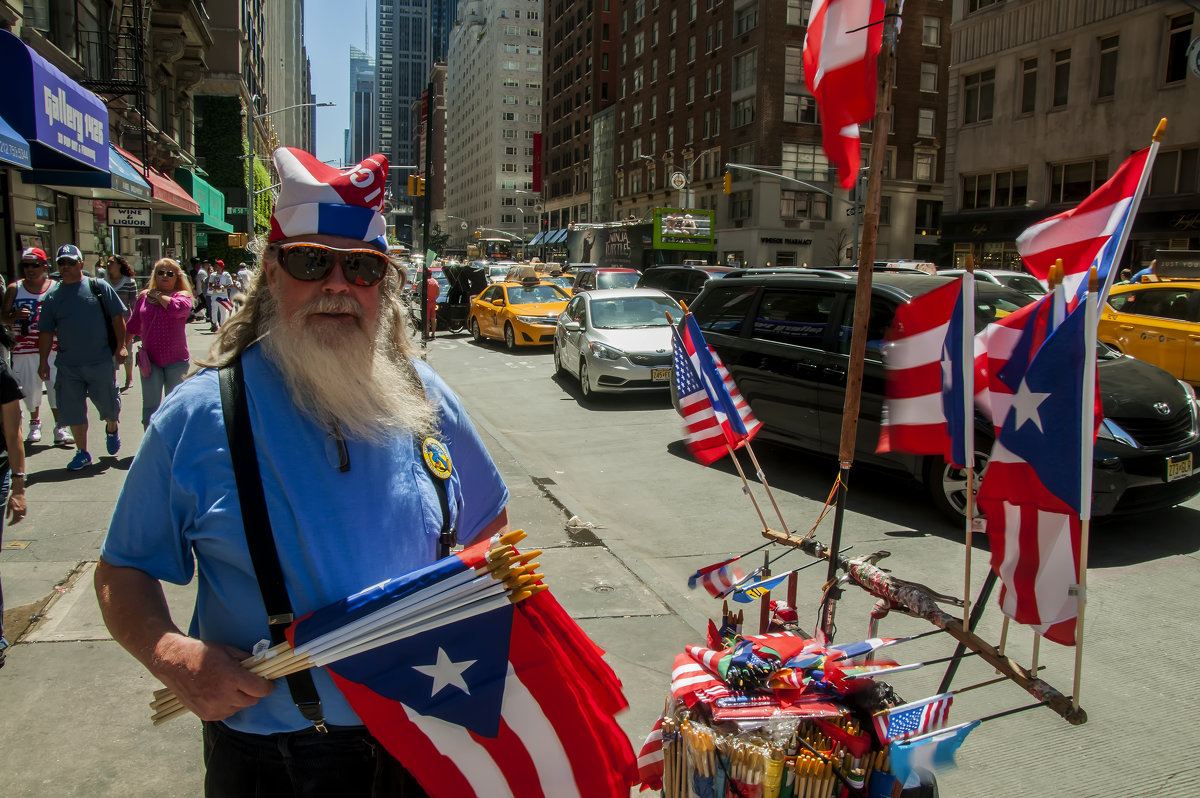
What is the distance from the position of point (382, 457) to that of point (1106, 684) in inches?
147

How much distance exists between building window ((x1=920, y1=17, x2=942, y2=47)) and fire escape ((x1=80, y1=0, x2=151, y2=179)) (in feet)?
154

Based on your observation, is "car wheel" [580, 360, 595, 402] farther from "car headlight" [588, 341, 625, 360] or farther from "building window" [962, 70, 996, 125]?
"building window" [962, 70, 996, 125]

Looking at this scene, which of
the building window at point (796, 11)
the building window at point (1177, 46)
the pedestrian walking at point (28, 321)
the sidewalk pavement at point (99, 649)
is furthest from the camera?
the building window at point (796, 11)

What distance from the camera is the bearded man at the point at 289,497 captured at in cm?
159

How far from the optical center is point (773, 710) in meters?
2.16

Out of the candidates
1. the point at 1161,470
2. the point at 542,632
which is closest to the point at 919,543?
the point at 1161,470

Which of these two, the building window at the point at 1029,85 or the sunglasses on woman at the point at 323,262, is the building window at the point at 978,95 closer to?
the building window at the point at 1029,85

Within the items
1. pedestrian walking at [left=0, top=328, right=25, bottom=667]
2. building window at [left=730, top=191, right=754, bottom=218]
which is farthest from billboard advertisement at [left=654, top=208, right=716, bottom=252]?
pedestrian walking at [left=0, top=328, right=25, bottom=667]

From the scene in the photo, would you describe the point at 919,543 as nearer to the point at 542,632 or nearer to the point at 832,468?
the point at 832,468

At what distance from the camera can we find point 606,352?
12.2 m

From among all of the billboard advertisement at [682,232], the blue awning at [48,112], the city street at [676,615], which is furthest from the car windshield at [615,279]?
the billboard advertisement at [682,232]

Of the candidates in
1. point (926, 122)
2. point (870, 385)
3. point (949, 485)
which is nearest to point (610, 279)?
point (870, 385)

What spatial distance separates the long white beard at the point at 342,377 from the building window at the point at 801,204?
52.0m

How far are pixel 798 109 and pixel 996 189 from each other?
18.8 meters
